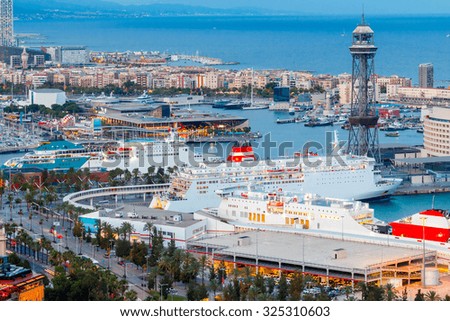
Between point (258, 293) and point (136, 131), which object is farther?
point (136, 131)

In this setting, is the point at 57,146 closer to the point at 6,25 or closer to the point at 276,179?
the point at 276,179

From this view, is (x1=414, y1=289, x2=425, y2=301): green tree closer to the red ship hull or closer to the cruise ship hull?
the red ship hull

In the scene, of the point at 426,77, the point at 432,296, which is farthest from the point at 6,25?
the point at 432,296

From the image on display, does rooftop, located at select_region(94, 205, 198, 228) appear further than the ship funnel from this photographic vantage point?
No

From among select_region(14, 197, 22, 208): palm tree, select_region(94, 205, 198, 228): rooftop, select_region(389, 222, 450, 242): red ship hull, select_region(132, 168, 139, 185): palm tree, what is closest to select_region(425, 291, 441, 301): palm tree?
select_region(389, 222, 450, 242): red ship hull

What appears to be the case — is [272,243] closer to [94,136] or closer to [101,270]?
[101,270]

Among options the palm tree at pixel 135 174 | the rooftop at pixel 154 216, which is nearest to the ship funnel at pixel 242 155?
the palm tree at pixel 135 174

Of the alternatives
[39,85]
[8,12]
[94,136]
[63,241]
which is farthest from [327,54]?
[63,241]
